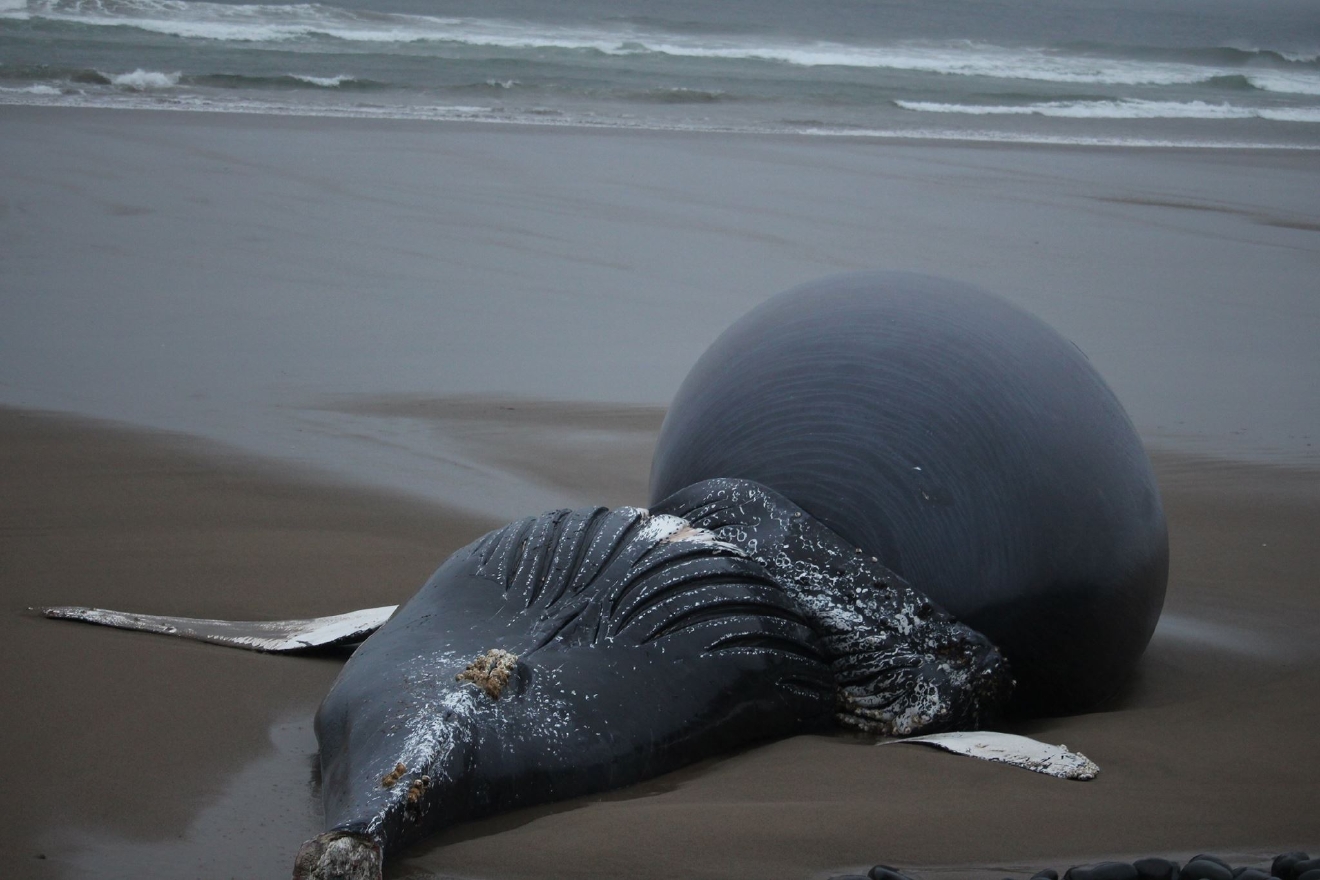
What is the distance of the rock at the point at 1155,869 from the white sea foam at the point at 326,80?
1885cm

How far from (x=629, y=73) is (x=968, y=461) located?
21.7 meters

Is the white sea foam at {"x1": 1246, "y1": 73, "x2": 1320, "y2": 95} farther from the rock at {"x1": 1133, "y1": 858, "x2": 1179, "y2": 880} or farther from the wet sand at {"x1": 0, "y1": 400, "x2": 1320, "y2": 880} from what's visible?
the rock at {"x1": 1133, "y1": 858, "x2": 1179, "y2": 880}

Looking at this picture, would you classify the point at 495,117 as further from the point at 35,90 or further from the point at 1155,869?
the point at 1155,869

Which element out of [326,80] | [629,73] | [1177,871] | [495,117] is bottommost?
[1177,871]

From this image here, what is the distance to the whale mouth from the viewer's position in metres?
2.23

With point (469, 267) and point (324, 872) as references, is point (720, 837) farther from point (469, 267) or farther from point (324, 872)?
point (469, 267)

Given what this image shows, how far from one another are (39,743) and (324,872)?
3.57ft

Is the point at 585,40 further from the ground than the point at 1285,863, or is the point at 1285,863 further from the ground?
the point at 585,40

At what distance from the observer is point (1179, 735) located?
10.8 feet

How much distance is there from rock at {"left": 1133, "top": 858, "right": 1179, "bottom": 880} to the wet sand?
0.23 feet

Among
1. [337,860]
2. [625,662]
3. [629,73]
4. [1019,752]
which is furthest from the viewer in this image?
[629,73]

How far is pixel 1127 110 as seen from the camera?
2406cm

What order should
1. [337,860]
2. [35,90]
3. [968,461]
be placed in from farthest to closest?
[35,90] → [968,461] → [337,860]

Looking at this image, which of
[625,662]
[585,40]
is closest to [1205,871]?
[625,662]
